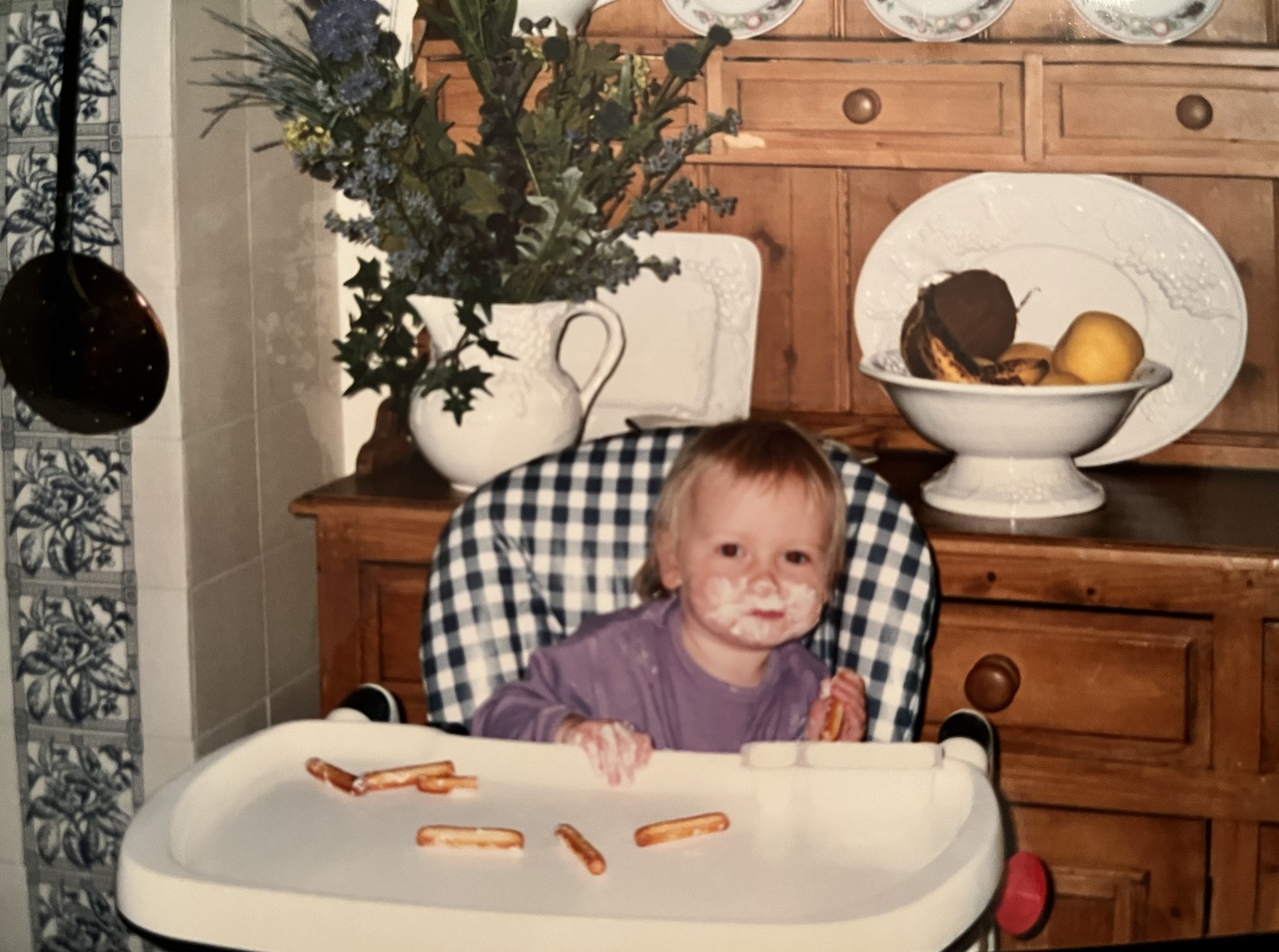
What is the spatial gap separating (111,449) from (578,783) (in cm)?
77

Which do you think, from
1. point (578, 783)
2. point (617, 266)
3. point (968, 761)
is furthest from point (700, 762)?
point (617, 266)

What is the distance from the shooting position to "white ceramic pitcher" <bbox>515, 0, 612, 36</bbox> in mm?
1812

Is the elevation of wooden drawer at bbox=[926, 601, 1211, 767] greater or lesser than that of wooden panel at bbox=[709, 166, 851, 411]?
lesser

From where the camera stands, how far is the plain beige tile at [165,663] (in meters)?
1.74

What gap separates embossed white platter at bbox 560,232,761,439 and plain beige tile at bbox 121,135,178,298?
1.64 feet

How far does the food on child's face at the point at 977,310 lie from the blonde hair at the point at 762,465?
14.5 inches

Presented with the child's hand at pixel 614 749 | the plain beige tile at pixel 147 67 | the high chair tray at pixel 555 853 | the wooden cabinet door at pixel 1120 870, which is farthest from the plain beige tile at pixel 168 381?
the wooden cabinet door at pixel 1120 870

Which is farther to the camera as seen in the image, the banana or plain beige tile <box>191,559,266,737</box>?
plain beige tile <box>191,559,266,737</box>

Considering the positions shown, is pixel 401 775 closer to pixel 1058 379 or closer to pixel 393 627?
pixel 393 627

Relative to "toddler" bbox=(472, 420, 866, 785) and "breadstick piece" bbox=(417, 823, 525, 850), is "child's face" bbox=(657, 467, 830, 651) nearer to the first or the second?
"toddler" bbox=(472, 420, 866, 785)

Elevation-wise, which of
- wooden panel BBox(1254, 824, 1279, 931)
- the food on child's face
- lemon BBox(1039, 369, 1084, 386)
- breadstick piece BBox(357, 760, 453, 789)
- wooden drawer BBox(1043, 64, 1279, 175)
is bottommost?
wooden panel BBox(1254, 824, 1279, 931)

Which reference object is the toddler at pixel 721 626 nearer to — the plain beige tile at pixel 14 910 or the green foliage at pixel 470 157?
the green foliage at pixel 470 157

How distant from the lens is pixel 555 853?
41.9 inches

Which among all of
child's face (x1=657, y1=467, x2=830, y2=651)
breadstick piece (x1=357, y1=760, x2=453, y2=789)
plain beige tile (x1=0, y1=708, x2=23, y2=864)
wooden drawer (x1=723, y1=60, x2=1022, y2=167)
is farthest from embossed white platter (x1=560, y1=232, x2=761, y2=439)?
breadstick piece (x1=357, y1=760, x2=453, y2=789)
